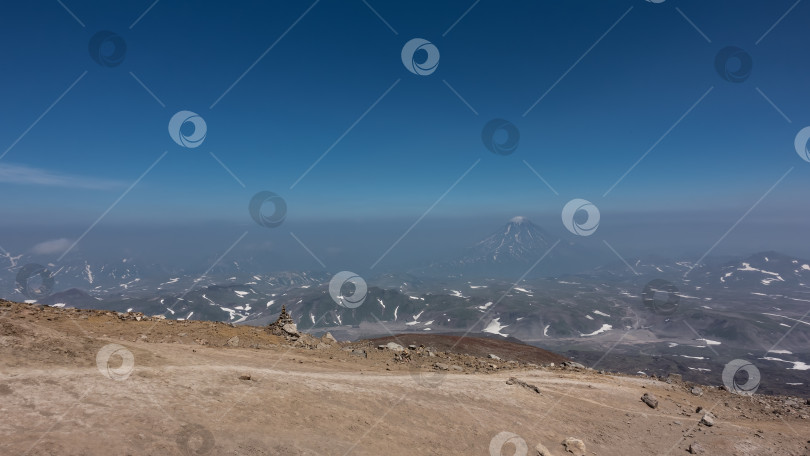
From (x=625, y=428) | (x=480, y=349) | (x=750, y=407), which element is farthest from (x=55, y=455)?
(x=480, y=349)

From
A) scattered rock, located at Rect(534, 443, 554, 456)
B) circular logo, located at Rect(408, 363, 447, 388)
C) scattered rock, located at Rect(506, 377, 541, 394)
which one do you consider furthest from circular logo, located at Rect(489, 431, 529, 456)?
scattered rock, located at Rect(506, 377, 541, 394)

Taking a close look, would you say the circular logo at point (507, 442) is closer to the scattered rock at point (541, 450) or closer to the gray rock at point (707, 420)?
the scattered rock at point (541, 450)

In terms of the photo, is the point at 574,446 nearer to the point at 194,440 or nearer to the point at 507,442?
the point at 507,442

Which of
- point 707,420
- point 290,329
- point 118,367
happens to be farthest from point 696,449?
point 118,367

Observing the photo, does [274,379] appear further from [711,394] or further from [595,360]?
[595,360]

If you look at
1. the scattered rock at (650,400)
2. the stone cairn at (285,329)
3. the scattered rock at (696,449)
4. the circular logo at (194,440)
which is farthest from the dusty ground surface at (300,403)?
the stone cairn at (285,329)
